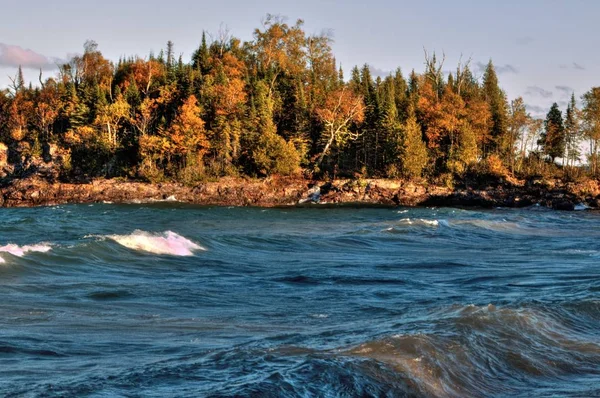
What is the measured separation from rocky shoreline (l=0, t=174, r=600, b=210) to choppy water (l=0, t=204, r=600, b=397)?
36.0 meters

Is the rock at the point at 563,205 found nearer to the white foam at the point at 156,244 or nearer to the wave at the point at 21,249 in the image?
the white foam at the point at 156,244

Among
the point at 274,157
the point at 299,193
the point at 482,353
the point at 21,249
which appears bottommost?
the point at 482,353

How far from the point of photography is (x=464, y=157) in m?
69.4

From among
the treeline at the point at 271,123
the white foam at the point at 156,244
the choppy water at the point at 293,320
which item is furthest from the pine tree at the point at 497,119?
the white foam at the point at 156,244

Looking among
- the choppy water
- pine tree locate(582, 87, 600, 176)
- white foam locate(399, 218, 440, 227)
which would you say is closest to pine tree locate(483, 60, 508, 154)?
pine tree locate(582, 87, 600, 176)

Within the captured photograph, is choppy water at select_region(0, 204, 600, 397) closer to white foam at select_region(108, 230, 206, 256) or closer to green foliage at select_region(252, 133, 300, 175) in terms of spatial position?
white foam at select_region(108, 230, 206, 256)

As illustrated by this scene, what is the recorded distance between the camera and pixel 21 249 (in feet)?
65.2

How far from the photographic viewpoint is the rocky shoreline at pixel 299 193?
6184 cm

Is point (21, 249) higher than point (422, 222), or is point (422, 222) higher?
point (21, 249)

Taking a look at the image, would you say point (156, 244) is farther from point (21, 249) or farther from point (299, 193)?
point (299, 193)

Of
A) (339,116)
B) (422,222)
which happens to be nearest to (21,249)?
(422,222)

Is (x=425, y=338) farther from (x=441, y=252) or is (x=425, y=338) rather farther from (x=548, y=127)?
(x=548, y=127)

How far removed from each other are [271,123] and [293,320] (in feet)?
194

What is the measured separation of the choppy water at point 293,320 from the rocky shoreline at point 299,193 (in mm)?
35983
